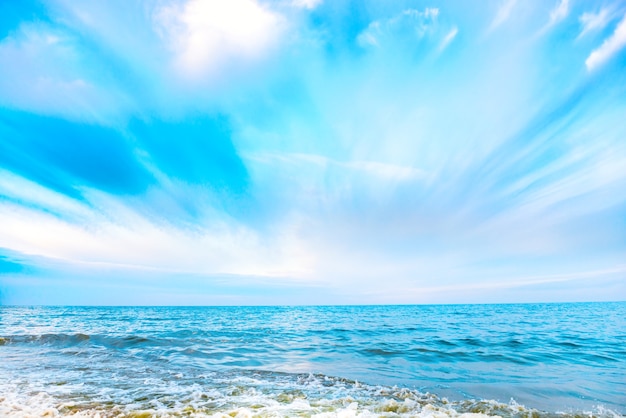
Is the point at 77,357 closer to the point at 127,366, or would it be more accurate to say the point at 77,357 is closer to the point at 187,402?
the point at 127,366

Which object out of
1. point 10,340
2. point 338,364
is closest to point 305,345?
point 338,364

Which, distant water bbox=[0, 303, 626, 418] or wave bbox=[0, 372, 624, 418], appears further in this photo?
distant water bbox=[0, 303, 626, 418]

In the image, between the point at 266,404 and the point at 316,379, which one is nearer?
the point at 266,404

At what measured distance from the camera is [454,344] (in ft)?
59.5

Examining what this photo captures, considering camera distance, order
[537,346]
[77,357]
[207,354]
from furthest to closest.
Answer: [537,346] → [207,354] → [77,357]

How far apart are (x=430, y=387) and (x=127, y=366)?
1033cm

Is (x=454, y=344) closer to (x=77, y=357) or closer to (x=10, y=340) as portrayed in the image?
(x=77, y=357)

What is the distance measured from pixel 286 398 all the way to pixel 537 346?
50.1 ft

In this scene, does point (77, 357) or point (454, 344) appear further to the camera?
point (454, 344)

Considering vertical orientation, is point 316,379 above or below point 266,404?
below

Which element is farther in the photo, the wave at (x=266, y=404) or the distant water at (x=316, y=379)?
the distant water at (x=316, y=379)

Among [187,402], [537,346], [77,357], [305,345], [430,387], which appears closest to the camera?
[187,402]

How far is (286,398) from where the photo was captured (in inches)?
316

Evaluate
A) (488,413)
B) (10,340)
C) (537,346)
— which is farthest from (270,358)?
(10,340)
